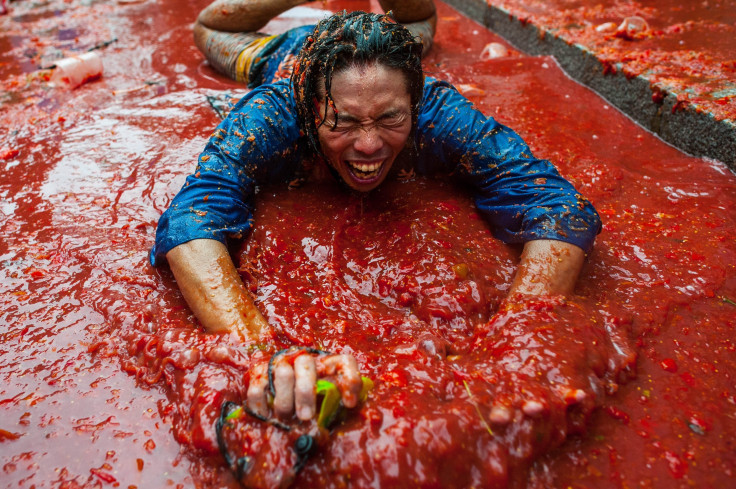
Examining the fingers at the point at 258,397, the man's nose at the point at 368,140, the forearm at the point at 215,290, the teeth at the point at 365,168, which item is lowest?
the forearm at the point at 215,290

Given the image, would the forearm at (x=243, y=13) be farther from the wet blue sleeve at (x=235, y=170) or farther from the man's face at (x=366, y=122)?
the man's face at (x=366, y=122)

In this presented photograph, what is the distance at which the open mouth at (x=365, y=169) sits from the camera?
6.59ft

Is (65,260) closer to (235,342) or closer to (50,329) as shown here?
(50,329)

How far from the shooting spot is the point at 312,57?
1.85 metres

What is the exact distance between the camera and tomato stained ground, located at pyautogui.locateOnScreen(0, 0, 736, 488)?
1276 mm

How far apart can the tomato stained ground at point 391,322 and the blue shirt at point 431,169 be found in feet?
0.42

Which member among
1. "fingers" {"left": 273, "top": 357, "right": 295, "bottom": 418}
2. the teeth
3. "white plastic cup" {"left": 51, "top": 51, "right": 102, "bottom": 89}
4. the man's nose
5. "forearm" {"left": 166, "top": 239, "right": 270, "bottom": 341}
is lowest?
"white plastic cup" {"left": 51, "top": 51, "right": 102, "bottom": 89}

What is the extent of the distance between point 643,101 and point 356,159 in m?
2.08

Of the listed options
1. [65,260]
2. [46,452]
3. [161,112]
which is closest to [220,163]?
[65,260]

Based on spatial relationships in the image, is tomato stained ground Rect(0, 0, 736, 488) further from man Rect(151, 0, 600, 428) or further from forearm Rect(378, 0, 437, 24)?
forearm Rect(378, 0, 437, 24)

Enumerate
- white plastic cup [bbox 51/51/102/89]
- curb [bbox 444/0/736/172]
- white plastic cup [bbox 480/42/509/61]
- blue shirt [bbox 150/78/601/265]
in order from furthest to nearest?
white plastic cup [bbox 480/42/509/61], white plastic cup [bbox 51/51/102/89], curb [bbox 444/0/736/172], blue shirt [bbox 150/78/601/265]

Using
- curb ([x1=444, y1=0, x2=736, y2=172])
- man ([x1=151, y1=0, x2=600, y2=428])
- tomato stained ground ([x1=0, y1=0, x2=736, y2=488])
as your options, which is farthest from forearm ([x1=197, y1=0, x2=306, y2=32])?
curb ([x1=444, y1=0, x2=736, y2=172])

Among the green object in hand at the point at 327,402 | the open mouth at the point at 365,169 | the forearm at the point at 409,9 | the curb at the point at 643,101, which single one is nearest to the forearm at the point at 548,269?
the open mouth at the point at 365,169

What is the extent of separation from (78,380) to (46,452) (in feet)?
0.80
